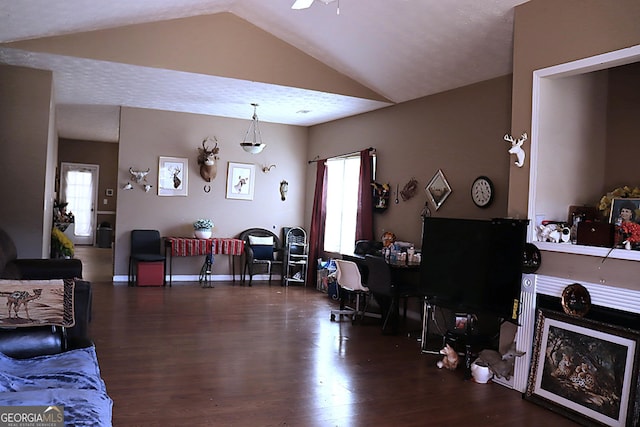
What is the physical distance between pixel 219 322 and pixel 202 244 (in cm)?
270

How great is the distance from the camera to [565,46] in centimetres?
377

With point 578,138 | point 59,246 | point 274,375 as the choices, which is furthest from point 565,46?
point 59,246

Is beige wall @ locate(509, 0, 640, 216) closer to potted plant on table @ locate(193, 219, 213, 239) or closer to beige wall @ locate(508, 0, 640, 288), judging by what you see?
beige wall @ locate(508, 0, 640, 288)

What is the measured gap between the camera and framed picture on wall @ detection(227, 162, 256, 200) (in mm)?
8852

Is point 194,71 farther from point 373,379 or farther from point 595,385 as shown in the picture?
point 595,385

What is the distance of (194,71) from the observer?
5.86 meters

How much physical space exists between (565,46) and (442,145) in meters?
2.35

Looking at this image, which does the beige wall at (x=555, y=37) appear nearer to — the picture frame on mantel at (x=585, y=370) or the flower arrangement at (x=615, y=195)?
the flower arrangement at (x=615, y=195)

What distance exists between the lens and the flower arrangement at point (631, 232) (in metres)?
3.32

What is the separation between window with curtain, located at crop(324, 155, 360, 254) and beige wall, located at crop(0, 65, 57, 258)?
14.0 feet

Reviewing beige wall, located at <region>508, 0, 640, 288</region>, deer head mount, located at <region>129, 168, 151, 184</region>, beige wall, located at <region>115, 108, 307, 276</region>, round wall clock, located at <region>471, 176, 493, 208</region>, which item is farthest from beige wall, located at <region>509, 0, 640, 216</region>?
deer head mount, located at <region>129, 168, 151, 184</region>

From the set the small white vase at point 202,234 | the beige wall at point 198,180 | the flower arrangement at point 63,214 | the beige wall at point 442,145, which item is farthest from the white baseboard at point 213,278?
the flower arrangement at point 63,214

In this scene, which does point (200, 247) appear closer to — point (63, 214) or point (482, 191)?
point (482, 191)

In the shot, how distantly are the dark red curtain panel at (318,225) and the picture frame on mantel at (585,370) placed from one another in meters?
4.99
